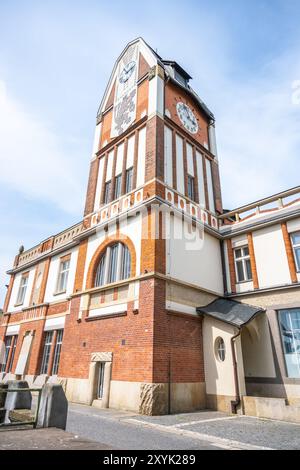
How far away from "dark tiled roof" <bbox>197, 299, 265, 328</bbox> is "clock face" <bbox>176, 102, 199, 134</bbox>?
35.8ft

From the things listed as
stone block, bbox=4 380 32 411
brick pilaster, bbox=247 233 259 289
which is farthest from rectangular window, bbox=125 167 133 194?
stone block, bbox=4 380 32 411

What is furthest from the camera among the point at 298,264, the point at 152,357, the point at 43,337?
the point at 43,337

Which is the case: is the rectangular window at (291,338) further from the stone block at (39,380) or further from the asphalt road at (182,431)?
the stone block at (39,380)

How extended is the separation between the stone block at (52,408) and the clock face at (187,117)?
53.7 feet

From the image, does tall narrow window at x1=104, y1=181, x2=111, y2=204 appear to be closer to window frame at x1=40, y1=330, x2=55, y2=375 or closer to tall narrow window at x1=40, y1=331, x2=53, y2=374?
window frame at x1=40, y1=330, x2=55, y2=375

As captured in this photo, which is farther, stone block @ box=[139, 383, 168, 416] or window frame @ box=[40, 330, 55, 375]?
window frame @ box=[40, 330, 55, 375]

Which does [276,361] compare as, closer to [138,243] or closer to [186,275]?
[186,275]

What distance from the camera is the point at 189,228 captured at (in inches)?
591

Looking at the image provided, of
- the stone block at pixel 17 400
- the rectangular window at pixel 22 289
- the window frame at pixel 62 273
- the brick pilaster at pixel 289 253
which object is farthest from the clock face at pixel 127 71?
the stone block at pixel 17 400

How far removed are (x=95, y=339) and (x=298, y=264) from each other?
386 inches

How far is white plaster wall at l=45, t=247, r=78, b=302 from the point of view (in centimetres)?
1781

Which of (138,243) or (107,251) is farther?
(107,251)

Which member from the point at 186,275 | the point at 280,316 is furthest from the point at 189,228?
the point at 280,316
